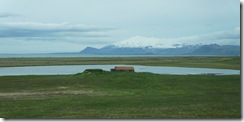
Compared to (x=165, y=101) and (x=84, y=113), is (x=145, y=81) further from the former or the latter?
(x=84, y=113)

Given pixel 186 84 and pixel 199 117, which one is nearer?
pixel 199 117

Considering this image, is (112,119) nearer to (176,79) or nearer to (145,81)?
(145,81)

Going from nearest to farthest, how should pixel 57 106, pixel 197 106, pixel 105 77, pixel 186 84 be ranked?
1. pixel 197 106
2. pixel 57 106
3. pixel 186 84
4. pixel 105 77

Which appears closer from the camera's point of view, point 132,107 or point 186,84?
point 132,107

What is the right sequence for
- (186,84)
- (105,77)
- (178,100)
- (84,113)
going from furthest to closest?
(105,77), (186,84), (178,100), (84,113)

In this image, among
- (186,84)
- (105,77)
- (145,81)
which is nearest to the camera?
(186,84)

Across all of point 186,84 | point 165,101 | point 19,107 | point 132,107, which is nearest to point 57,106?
point 19,107

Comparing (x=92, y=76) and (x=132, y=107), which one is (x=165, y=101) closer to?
(x=132, y=107)

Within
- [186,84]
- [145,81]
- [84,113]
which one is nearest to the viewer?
[84,113]

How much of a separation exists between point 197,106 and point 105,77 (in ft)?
67.9

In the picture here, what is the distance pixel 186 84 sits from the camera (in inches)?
1194

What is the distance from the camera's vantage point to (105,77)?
1446 inches

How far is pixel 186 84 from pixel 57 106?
15480mm

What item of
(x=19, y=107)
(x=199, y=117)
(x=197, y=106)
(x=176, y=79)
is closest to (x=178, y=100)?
(x=197, y=106)
